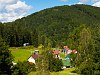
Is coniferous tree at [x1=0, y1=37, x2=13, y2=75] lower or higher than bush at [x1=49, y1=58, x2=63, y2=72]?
higher

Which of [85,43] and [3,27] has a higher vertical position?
[3,27]

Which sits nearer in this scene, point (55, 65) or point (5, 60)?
point (5, 60)

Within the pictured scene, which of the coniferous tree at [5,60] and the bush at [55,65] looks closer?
the coniferous tree at [5,60]

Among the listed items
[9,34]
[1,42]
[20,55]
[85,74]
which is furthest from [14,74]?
[9,34]

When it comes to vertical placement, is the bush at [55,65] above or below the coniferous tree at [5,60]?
below

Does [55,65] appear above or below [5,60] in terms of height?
→ below

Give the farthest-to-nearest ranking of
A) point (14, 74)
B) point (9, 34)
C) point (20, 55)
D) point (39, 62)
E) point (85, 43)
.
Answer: point (9, 34) < point (20, 55) < point (85, 43) < point (14, 74) < point (39, 62)

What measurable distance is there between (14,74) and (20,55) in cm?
5576

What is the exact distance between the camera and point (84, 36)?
71.4m

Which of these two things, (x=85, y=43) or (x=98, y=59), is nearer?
(x=98, y=59)

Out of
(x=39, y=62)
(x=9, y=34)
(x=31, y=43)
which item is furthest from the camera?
(x=31, y=43)

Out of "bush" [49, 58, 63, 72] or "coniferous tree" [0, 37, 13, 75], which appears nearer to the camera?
"coniferous tree" [0, 37, 13, 75]

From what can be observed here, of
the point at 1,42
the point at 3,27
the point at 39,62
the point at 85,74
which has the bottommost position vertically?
the point at 85,74

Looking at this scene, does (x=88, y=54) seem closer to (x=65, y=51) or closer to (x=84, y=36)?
(x=84, y=36)
